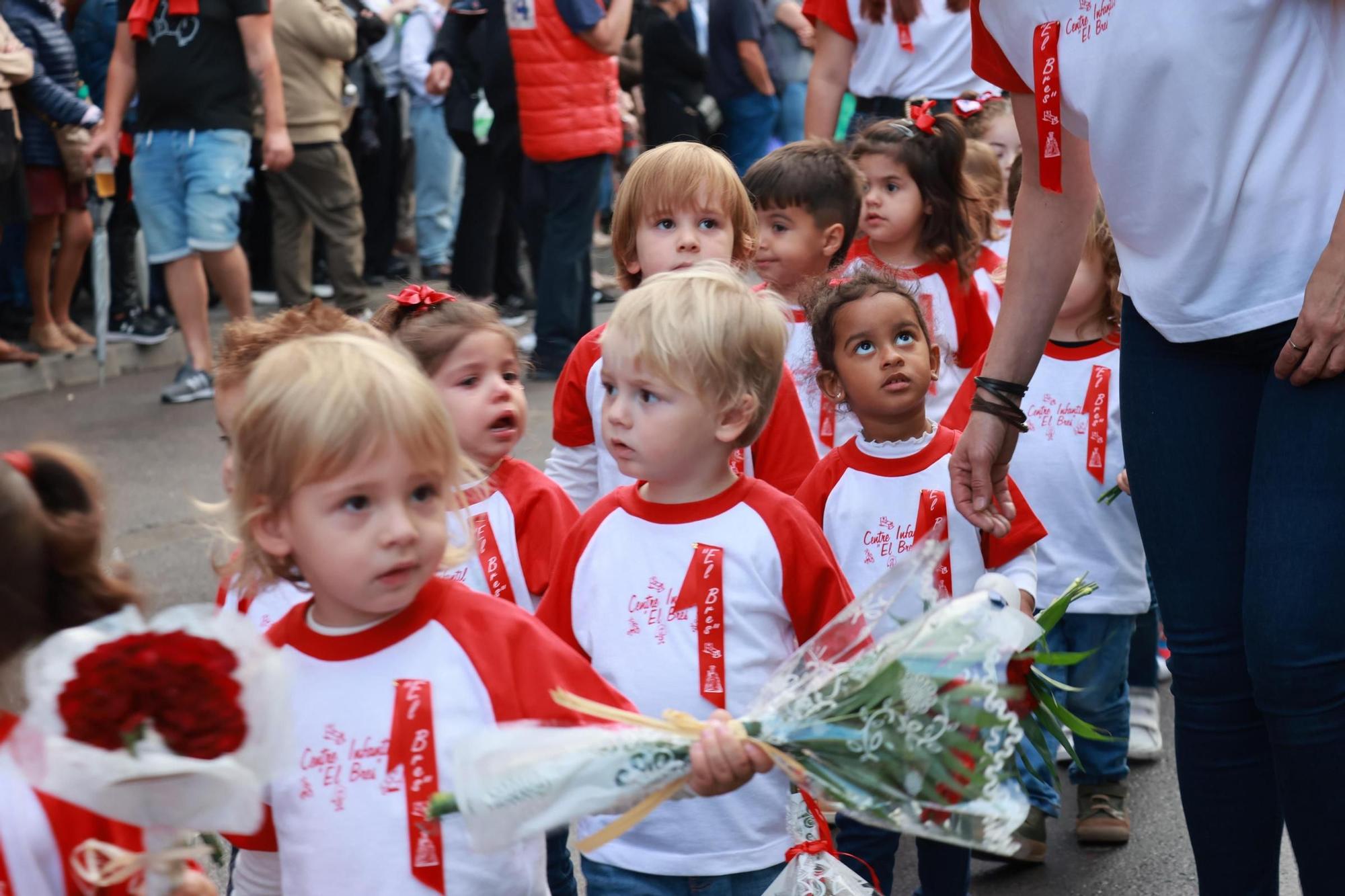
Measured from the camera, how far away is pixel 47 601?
2.10m

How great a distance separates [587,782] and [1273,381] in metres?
1.22

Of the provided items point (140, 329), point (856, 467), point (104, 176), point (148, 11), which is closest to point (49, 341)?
point (140, 329)

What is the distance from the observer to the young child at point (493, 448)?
10.4ft

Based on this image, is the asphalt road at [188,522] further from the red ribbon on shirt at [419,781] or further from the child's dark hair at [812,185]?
the child's dark hair at [812,185]

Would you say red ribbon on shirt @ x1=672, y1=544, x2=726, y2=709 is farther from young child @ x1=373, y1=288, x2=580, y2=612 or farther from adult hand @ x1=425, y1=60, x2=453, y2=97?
adult hand @ x1=425, y1=60, x2=453, y2=97

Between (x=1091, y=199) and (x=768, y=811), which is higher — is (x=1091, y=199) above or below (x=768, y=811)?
above

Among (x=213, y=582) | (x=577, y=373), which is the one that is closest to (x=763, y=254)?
(x=577, y=373)

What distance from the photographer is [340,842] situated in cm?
225

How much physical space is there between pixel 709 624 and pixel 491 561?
0.62 m

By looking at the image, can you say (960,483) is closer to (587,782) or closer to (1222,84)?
(1222,84)

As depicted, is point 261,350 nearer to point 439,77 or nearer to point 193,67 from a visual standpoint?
point 193,67

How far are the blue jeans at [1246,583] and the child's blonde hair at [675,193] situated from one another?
4.63 ft

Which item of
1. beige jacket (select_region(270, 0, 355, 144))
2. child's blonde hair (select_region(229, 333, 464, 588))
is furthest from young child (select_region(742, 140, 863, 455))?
beige jacket (select_region(270, 0, 355, 144))

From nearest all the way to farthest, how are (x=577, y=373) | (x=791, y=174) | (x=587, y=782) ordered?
1. (x=587, y=782)
2. (x=577, y=373)
3. (x=791, y=174)
